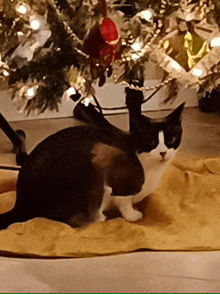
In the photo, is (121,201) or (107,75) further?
(121,201)

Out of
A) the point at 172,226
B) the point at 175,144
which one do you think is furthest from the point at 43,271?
the point at 175,144

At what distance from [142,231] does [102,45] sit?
48cm

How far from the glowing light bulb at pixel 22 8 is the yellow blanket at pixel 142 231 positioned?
531mm

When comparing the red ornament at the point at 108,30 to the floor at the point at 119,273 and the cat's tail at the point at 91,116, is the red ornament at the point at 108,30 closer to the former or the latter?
the cat's tail at the point at 91,116

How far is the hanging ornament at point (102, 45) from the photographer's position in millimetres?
955

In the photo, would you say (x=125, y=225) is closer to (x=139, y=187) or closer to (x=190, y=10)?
(x=139, y=187)

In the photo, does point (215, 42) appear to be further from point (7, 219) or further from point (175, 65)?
point (7, 219)

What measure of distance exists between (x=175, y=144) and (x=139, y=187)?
15 centimetres

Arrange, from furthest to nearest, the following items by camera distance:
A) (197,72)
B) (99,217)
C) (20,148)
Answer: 1. (20,148)
2. (99,217)
3. (197,72)

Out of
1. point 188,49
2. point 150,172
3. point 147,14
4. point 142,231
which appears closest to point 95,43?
point 147,14

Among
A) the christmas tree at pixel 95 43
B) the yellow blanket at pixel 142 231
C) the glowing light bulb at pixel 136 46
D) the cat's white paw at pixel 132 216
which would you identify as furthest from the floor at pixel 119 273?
the glowing light bulb at pixel 136 46

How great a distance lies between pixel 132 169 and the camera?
1.15m

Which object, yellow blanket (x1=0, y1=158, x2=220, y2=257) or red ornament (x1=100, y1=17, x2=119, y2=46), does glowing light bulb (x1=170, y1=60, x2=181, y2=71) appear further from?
yellow blanket (x1=0, y1=158, x2=220, y2=257)

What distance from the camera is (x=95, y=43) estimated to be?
100cm
